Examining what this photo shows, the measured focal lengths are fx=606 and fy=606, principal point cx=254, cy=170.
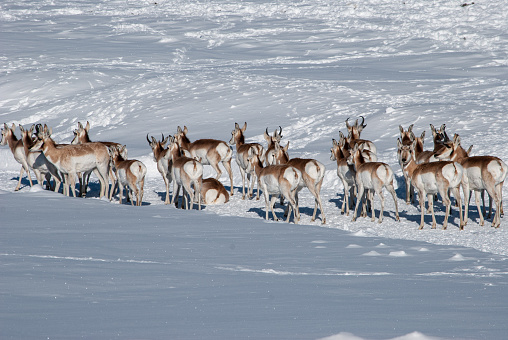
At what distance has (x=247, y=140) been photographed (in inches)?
833

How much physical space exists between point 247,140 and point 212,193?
6.28m

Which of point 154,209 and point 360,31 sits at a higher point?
point 360,31

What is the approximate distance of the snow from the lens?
5027mm

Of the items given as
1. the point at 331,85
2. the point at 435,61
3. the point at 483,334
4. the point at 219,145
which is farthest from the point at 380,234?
the point at 435,61

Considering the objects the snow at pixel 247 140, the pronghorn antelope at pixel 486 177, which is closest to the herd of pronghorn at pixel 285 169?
the pronghorn antelope at pixel 486 177

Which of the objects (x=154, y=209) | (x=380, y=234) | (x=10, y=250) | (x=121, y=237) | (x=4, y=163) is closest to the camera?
(x=10, y=250)

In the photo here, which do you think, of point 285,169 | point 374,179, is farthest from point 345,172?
point 285,169

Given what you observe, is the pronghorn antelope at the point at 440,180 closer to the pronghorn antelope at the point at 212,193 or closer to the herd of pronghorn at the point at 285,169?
the herd of pronghorn at the point at 285,169

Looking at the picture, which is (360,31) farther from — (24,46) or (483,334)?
(483,334)

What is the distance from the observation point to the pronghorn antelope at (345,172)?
14050 mm

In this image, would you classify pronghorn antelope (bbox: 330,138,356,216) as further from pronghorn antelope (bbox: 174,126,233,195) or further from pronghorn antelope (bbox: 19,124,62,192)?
pronghorn antelope (bbox: 19,124,62,192)

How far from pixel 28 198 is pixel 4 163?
9.51 m

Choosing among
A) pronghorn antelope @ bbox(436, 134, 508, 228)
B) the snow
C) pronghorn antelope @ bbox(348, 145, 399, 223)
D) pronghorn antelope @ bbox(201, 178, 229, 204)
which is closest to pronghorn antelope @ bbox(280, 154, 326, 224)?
the snow

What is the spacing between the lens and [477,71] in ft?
105
